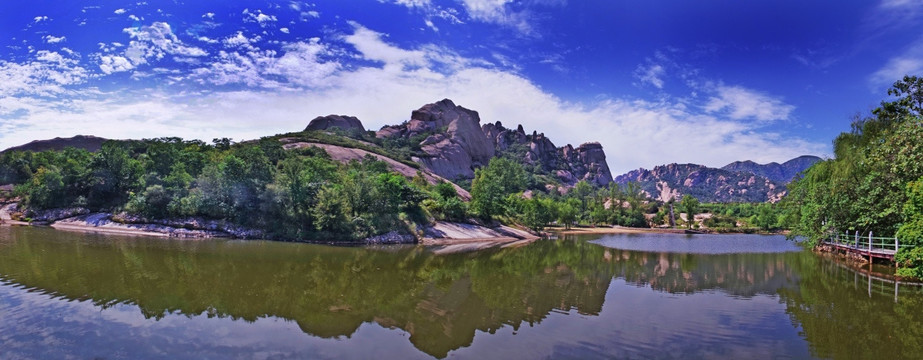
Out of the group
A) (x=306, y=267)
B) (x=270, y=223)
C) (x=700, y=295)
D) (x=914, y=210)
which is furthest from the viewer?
(x=270, y=223)

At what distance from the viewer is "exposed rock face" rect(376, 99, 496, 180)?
11325 cm

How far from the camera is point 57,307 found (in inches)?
448

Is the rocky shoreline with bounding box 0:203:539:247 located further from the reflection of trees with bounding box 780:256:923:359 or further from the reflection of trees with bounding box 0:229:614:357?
the reflection of trees with bounding box 780:256:923:359

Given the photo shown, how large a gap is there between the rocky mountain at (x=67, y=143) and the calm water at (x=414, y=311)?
79346mm

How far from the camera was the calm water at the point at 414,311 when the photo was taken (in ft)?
31.3

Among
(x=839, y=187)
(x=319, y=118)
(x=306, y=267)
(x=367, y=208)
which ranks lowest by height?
(x=306, y=267)

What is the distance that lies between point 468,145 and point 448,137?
753cm

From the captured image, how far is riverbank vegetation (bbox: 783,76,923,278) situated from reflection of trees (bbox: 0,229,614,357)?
11.3 metres

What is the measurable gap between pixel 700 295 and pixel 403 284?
11.4m

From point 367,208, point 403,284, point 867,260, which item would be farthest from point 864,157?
point 367,208

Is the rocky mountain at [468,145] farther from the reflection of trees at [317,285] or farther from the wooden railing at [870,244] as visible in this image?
the wooden railing at [870,244]

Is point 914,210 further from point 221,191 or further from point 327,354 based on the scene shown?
point 221,191

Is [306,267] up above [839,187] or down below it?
below

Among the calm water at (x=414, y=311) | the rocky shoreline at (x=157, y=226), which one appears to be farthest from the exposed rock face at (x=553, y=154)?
the calm water at (x=414, y=311)
